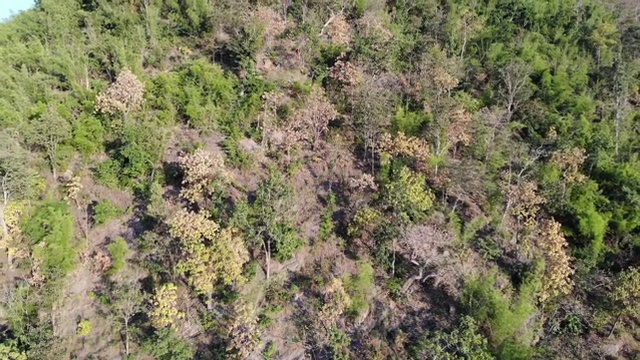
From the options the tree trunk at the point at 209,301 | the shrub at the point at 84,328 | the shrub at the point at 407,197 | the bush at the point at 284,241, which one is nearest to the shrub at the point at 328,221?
the bush at the point at 284,241

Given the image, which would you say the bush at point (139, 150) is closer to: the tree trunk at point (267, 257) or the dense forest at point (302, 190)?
the dense forest at point (302, 190)

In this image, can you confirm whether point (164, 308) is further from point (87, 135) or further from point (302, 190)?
point (87, 135)

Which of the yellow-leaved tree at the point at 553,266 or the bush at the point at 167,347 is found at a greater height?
the yellow-leaved tree at the point at 553,266

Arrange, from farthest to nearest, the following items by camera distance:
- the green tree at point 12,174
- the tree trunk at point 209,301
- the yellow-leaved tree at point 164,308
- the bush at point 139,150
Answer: the bush at point 139,150, the green tree at point 12,174, the tree trunk at point 209,301, the yellow-leaved tree at point 164,308

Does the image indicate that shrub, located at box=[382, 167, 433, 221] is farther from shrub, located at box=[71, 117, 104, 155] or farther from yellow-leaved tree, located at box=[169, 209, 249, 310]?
shrub, located at box=[71, 117, 104, 155]

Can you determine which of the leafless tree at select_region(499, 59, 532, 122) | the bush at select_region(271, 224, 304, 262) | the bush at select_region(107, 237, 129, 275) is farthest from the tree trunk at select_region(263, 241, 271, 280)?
the leafless tree at select_region(499, 59, 532, 122)

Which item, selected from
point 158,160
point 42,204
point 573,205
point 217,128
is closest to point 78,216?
point 42,204

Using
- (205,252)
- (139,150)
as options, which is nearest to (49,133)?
(139,150)
